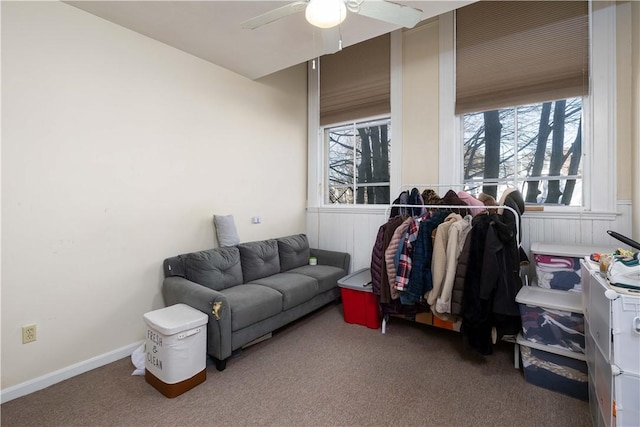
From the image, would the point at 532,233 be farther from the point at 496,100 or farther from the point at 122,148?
the point at 122,148

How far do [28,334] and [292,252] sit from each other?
2327mm

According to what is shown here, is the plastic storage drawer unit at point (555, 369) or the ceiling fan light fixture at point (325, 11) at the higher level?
the ceiling fan light fixture at point (325, 11)

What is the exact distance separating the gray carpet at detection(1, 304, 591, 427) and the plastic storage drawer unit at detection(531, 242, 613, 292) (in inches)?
28.2

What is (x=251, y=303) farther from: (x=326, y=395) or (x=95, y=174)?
(x=95, y=174)

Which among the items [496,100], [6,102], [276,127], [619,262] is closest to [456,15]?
[496,100]

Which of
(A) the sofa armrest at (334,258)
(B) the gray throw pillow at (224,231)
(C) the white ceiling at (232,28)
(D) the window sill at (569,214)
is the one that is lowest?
(A) the sofa armrest at (334,258)

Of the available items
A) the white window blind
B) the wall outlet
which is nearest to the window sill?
the white window blind

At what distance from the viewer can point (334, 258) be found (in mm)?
3717

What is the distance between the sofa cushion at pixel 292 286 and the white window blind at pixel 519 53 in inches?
96.5

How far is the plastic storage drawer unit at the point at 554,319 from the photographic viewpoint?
73.7 inches

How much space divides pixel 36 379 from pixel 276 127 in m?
3.25

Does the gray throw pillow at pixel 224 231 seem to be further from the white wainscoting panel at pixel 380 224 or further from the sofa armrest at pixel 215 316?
the white wainscoting panel at pixel 380 224

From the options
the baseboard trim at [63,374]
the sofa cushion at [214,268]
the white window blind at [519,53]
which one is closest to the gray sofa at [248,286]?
the sofa cushion at [214,268]

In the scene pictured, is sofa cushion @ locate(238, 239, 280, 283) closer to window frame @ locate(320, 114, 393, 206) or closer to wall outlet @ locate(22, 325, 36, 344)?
window frame @ locate(320, 114, 393, 206)
